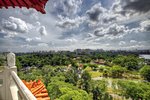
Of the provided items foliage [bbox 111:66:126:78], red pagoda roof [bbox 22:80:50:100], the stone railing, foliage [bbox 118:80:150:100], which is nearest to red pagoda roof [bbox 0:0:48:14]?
red pagoda roof [bbox 22:80:50:100]

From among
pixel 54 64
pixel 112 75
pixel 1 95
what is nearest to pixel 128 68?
pixel 112 75

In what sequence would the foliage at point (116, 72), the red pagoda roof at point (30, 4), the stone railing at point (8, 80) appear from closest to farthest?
the red pagoda roof at point (30, 4), the stone railing at point (8, 80), the foliage at point (116, 72)

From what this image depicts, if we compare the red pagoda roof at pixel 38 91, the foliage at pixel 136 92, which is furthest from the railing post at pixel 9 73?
the foliage at pixel 136 92

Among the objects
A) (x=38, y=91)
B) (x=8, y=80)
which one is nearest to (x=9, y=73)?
(x=8, y=80)

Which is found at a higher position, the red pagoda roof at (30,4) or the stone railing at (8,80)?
the red pagoda roof at (30,4)

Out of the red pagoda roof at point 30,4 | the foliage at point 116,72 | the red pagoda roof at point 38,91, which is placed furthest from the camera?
the foliage at point 116,72

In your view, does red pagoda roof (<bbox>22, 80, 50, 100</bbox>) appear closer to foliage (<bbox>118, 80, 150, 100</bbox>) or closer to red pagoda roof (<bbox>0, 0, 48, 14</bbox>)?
red pagoda roof (<bbox>0, 0, 48, 14</bbox>)

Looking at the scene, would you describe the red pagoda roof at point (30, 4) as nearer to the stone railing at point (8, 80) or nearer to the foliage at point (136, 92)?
the stone railing at point (8, 80)

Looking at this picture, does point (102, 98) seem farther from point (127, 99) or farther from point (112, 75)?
point (112, 75)

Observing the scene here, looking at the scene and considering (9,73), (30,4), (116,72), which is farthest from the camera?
(116,72)

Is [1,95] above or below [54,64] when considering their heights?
above

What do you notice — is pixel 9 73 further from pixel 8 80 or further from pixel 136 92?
pixel 136 92
